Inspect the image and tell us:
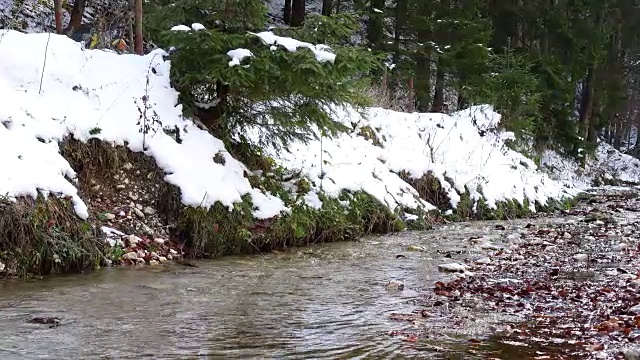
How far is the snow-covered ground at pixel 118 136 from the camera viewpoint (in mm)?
6168

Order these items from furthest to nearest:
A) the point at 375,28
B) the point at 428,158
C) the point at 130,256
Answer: the point at 375,28, the point at 428,158, the point at 130,256

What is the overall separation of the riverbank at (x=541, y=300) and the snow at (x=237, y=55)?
314cm

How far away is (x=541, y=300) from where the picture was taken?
4871mm

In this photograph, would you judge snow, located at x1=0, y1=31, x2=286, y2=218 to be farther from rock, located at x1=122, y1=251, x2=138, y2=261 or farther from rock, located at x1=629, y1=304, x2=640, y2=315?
rock, located at x1=629, y1=304, x2=640, y2=315

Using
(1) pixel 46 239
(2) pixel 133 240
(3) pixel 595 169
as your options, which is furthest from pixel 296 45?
(3) pixel 595 169

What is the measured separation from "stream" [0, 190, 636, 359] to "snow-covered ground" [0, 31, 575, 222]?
3.18ft

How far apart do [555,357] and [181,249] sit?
14.0 feet

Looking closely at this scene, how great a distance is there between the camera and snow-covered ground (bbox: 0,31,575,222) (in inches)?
243

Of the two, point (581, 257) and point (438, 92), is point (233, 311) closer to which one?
point (581, 257)

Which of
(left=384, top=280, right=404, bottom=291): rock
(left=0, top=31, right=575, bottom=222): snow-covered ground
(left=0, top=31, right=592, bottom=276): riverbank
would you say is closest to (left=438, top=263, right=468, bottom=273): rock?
(left=384, top=280, right=404, bottom=291): rock

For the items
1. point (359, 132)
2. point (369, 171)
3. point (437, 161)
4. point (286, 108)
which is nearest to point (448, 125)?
point (437, 161)

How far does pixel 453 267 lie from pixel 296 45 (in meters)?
2.85

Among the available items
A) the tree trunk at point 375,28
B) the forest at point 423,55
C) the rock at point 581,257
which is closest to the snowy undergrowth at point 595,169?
the forest at point 423,55

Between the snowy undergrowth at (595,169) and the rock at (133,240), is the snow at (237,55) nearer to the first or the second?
the rock at (133,240)
